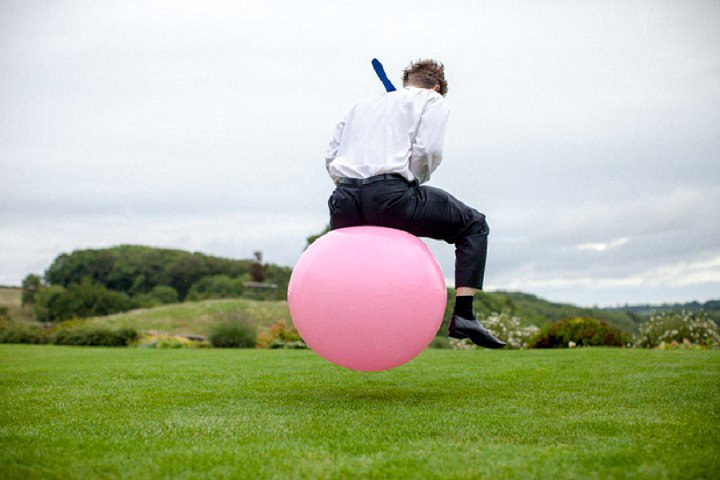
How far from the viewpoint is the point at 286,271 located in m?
40.9

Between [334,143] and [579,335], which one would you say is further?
[579,335]

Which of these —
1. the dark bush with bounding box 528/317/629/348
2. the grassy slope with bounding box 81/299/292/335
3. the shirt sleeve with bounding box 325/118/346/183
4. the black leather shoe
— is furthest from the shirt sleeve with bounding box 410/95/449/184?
the grassy slope with bounding box 81/299/292/335

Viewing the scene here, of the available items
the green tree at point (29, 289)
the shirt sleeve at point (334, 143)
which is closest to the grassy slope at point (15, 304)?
the green tree at point (29, 289)

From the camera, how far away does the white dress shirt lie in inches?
196

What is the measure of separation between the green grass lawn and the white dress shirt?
190cm

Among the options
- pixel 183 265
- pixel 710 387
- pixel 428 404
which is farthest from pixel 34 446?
pixel 183 265

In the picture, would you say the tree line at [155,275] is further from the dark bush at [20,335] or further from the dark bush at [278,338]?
the dark bush at [278,338]

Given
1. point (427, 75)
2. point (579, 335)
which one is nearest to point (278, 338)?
point (579, 335)

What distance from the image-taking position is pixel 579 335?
15203 mm

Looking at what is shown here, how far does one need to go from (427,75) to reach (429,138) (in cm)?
75

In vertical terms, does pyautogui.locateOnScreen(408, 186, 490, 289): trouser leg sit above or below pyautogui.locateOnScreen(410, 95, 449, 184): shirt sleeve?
below

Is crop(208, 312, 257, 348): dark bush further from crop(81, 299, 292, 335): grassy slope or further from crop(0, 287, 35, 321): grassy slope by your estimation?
crop(0, 287, 35, 321): grassy slope

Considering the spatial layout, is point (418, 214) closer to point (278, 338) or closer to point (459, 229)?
point (459, 229)

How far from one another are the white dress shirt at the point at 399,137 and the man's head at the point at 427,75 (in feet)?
0.83
